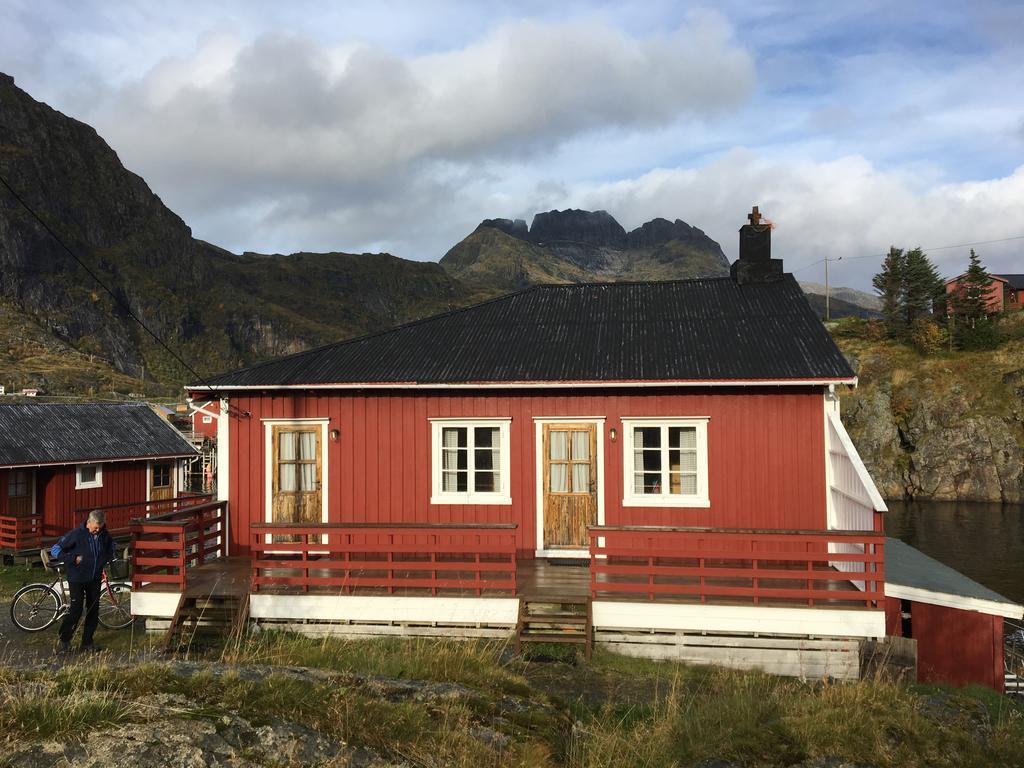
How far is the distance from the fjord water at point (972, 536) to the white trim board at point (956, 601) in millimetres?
14794

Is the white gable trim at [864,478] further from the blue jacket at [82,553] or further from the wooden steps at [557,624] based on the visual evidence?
the blue jacket at [82,553]

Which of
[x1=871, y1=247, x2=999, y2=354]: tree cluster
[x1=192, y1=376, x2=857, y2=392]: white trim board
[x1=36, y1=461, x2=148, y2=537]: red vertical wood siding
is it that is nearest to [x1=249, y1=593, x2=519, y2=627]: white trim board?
[x1=192, y1=376, x2=857, y2=392]: white trim board

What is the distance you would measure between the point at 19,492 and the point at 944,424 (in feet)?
164

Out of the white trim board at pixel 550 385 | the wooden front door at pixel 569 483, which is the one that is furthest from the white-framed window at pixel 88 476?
the wooden front door at pixel 569 483

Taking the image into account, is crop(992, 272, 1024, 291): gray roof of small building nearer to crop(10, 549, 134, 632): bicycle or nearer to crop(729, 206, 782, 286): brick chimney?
crop(729, 206, 782, 286): brick chimney

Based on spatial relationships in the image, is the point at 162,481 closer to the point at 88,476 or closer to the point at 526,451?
the point at 88,476

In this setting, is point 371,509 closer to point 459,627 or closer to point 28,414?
point 459,627

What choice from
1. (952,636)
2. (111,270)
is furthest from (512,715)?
(111,270)

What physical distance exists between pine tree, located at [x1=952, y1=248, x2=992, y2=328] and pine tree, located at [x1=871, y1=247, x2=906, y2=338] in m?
3.90

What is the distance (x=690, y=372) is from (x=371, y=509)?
18.9 feet

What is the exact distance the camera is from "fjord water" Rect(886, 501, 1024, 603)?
78.7ft

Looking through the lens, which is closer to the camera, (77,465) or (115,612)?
(115,612)

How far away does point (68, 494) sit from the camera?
22.0m

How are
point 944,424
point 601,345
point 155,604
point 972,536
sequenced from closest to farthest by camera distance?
point 155,604 → point 601,345 → point 972,536 → point 944,424
